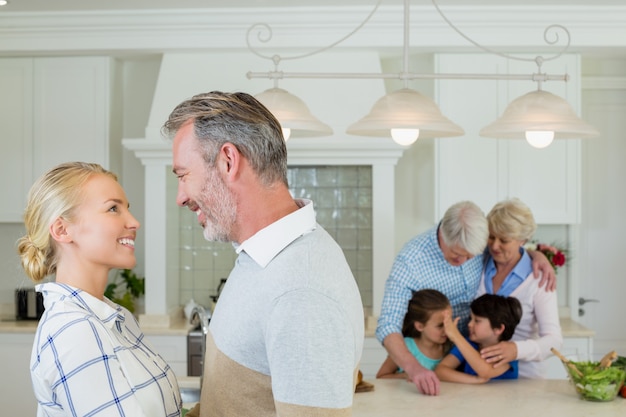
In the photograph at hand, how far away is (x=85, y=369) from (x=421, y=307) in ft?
6.28

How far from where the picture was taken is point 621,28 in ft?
15.4

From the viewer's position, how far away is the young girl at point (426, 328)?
3.24 metres

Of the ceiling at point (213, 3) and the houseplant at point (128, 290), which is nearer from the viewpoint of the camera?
the ceiling at point (213, 3)

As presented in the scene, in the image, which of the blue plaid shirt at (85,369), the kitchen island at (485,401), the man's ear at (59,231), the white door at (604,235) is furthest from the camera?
the white door at (604,235)

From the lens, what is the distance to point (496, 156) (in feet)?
16.3

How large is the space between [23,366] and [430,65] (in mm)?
3045

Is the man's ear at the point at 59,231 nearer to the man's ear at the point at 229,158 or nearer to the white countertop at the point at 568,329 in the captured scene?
the man's ear at the point at 229,158

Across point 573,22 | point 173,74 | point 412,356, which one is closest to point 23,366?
point 173,74

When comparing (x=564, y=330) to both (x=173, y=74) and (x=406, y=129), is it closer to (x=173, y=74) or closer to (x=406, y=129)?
(x=406, y=129)

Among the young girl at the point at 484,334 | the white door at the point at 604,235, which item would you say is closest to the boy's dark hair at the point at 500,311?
the young girl at the point at 484,334

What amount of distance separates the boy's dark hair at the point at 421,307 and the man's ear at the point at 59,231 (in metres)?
1.79

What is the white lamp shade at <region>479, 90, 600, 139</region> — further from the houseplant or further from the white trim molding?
the houseplant

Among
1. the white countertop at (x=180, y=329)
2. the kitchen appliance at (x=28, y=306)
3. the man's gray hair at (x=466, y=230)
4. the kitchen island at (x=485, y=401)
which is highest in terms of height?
the man's gray hair at (x=466, y=230)

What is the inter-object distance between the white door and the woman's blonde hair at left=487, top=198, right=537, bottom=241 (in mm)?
2167
